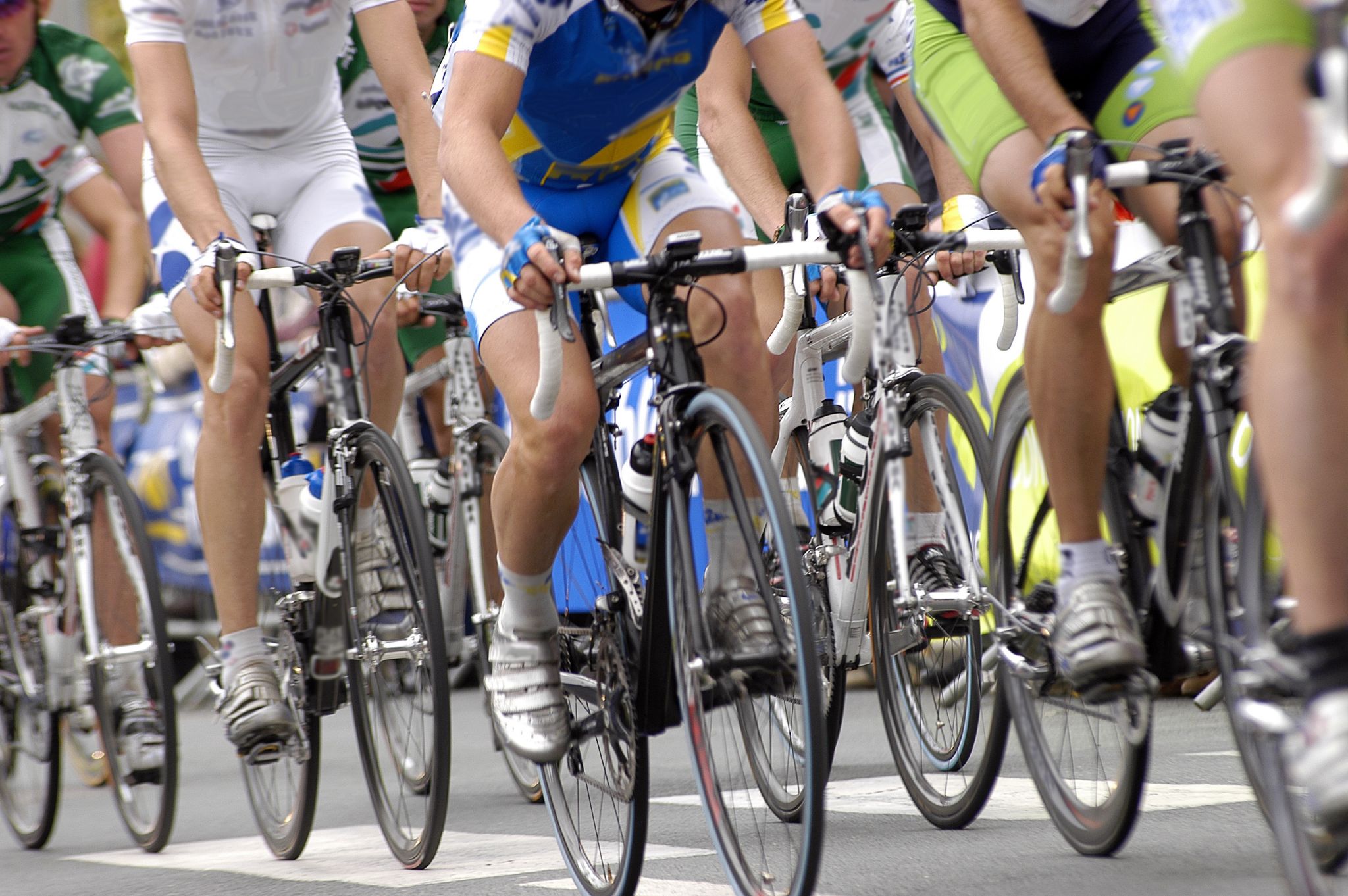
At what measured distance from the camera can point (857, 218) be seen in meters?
3.15

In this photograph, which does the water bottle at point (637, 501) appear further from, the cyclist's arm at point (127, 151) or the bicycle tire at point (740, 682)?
the cyclist's arm at point (127, 151)

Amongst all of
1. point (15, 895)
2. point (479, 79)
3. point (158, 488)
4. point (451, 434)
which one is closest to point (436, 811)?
point (15, 895)

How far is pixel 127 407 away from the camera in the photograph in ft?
31.0

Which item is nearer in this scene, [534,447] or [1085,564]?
[1085,564]

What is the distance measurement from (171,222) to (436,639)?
184 cm

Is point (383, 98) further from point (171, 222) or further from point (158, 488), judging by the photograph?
point (158, 488)

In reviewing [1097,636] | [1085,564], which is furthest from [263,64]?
[1097,636]

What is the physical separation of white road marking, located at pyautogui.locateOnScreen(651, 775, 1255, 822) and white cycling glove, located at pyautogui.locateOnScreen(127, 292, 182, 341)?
2060mm

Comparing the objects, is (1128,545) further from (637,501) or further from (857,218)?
(637,501)

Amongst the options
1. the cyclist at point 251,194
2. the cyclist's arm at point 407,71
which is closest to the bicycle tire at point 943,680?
the cyclist at point 251,194

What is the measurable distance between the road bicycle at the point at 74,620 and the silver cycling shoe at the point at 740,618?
2507mm

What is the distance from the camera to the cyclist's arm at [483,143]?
327cm

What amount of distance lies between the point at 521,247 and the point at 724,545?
2.18 ft

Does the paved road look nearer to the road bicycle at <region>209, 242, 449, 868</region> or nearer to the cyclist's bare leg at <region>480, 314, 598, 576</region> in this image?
the road bicycle at <region>209, 242, 449, 868</region>
